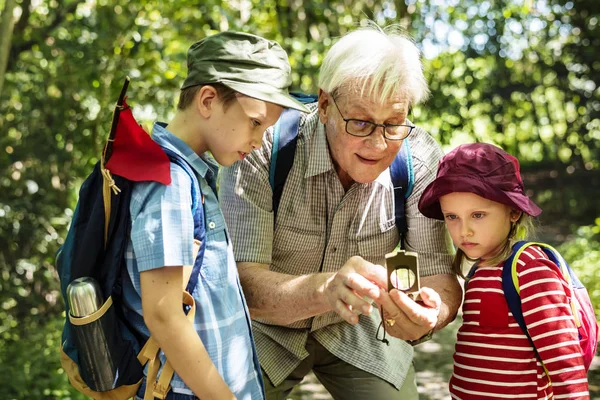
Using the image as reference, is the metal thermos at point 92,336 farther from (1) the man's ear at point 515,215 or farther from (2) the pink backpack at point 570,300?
(1) the man's ear at point 515,215

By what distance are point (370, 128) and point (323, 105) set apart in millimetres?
285

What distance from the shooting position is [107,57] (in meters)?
5.73

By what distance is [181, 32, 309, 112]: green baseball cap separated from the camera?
2279 mm

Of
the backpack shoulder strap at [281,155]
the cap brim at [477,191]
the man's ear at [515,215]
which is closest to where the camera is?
the cap brim at [477,191]

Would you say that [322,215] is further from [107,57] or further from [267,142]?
[107,57]

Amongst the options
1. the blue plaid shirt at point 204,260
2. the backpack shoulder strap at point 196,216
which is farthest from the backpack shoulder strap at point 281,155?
the backpack shoulder strap at point 196,216

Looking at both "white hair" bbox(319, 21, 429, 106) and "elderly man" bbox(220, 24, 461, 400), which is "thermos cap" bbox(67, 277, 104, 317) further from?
"white hair" bbox(319, 21, 429, 106)

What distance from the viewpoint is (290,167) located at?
9.59 ft

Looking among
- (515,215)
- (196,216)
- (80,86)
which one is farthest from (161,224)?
(80,86)

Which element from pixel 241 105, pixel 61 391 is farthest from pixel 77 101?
pixel 241 105

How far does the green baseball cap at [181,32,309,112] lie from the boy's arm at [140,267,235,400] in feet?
1.98

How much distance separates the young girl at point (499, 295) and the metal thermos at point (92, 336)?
1.21 meters

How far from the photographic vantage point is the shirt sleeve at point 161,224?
204 centimetres

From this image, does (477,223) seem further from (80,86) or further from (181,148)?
(80,86)
